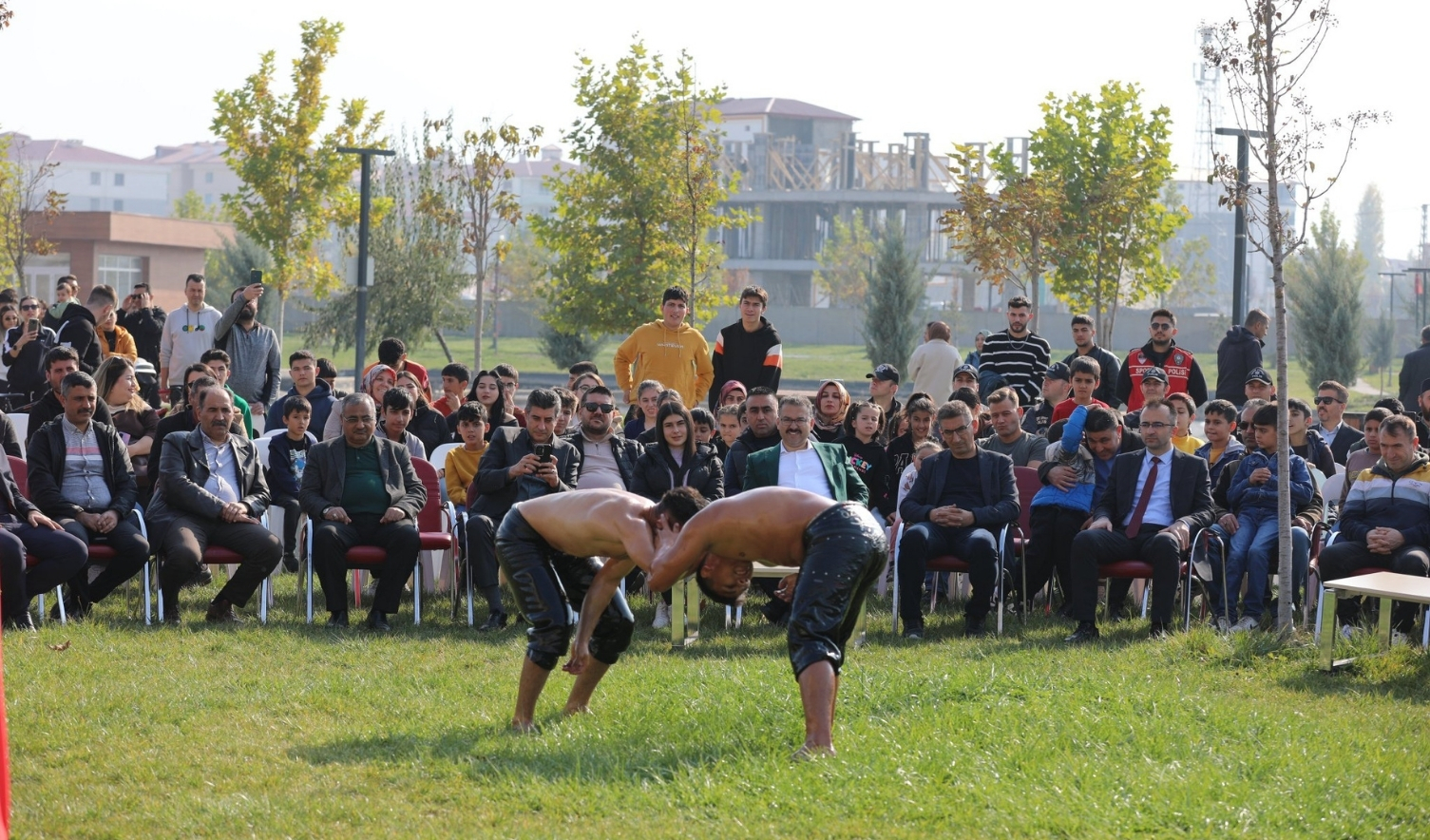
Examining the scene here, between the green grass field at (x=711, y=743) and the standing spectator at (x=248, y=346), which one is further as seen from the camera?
the standing spectator at (x=248, y=346)

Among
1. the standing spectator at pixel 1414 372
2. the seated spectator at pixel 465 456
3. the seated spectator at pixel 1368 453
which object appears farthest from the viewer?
the standing spectator at pixel 1414 372

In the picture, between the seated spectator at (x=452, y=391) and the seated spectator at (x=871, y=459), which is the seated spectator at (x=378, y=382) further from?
the seated spectator at (x=871, y=459)

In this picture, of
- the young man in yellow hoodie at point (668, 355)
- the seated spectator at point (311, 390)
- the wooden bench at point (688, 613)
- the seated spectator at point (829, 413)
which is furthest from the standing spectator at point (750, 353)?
the wooden bench at point (688, 613)

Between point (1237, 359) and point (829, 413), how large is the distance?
17.2ft

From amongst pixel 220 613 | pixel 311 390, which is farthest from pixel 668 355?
pixel 220 613

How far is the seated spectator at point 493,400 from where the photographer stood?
40.9 ft

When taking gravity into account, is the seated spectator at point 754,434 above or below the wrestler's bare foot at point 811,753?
above

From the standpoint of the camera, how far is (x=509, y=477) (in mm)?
10547

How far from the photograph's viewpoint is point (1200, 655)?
898cm

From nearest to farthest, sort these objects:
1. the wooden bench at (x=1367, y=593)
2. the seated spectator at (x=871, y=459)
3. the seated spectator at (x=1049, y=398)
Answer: the wooden bench at (x=1367, y=593), the seated spectator at (x=871, y=459), the seated spectator at (x=1049, y=398)

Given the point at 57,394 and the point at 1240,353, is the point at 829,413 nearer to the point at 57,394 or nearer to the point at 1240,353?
the point at 1240,353

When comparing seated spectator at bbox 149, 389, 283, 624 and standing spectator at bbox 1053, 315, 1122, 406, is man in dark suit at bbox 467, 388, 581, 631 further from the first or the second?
standing spectator at bbox 1053, 315, 1122, 406

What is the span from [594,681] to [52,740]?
2.49m

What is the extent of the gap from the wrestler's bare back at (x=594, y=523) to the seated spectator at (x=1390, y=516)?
503 centimetres
